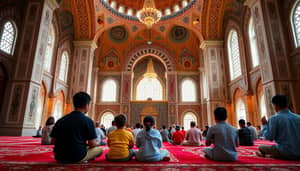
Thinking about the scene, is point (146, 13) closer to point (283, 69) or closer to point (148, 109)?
point (283, 69)

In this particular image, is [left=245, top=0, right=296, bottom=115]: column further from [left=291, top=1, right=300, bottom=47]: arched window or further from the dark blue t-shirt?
the dark blue t-shirt

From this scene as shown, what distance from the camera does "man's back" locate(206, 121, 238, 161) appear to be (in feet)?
7.75

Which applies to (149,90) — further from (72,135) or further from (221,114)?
(72,135)

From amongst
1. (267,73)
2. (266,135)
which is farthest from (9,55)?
(267,73)

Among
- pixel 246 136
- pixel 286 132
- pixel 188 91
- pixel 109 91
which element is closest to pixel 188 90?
pixel 188 91

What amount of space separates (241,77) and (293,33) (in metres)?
3.66

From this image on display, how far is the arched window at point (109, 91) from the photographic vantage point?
16.4 m

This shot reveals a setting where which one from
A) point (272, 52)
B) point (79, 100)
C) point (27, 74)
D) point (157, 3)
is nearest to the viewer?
point (79, 100)

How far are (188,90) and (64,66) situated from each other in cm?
1026

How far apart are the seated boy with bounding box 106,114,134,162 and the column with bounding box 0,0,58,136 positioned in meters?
6.51

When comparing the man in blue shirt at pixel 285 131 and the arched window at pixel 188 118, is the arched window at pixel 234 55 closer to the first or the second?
the arched window at pixel 188 118

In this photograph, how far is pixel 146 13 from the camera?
10.2 metres

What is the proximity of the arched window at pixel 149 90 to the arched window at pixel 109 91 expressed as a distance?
7.58ft

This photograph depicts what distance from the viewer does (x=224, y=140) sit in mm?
2371
